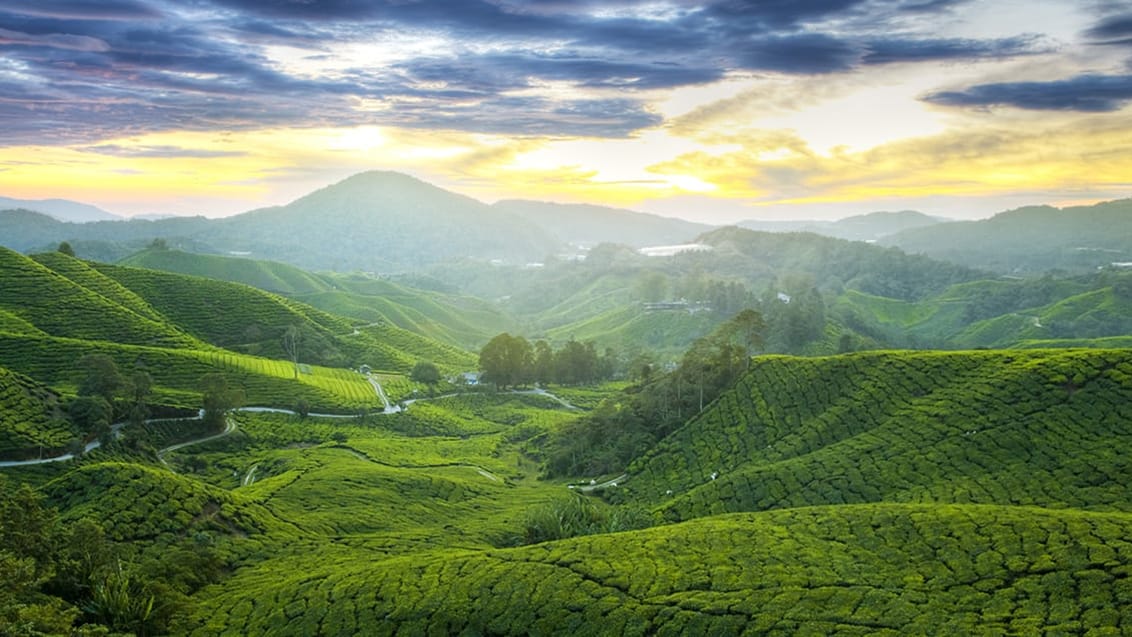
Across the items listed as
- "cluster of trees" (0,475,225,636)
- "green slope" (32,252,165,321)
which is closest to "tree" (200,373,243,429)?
"cluster of trees" (0,475,225,636)

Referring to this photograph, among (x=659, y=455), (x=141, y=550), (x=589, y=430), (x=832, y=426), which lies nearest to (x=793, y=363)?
(x=832, y=426)

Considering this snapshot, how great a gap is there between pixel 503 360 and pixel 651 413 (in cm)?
5702

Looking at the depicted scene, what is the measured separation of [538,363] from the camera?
150 meters

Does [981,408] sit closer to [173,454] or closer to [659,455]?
[659,455]

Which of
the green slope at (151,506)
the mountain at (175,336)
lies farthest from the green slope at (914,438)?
the mountain at (175,336)

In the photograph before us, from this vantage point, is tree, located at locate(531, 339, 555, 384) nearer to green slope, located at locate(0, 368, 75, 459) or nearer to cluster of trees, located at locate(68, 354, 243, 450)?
cluster of trees, located at locate(68, 354, 243, 450)

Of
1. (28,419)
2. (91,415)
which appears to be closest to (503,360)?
(91,415)

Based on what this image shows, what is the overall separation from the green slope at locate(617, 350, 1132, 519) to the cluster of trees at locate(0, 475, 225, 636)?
39.0m

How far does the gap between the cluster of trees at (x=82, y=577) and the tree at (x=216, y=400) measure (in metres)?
50.6

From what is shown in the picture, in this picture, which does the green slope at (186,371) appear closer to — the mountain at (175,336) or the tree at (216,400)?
the mountain at (175,336)

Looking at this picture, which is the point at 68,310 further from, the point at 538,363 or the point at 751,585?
the point at 751,585

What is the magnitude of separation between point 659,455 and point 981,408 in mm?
33055

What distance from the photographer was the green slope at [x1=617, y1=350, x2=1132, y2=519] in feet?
155

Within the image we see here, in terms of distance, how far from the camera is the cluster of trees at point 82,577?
29188mm
